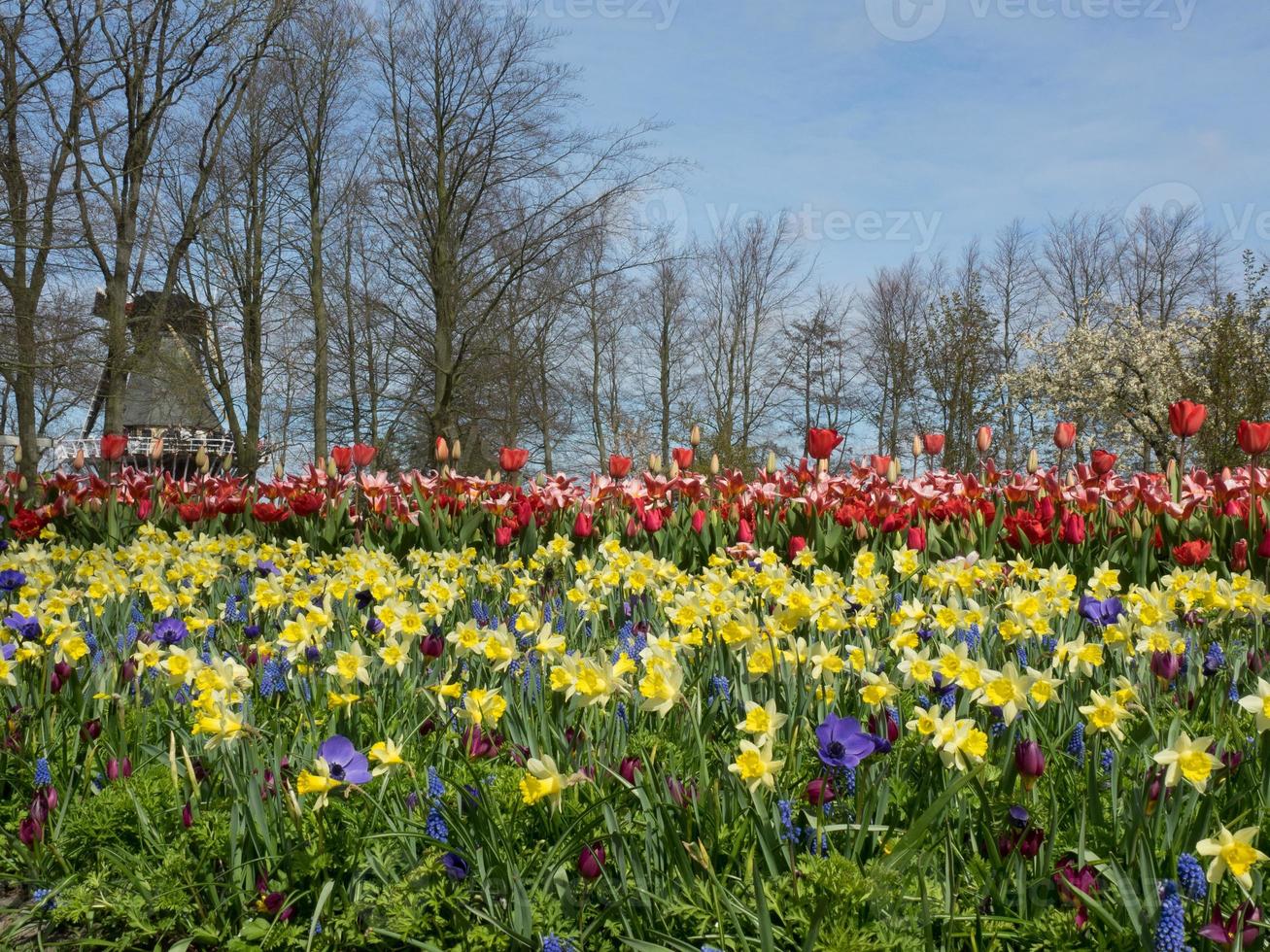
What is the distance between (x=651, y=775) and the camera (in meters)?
1.65

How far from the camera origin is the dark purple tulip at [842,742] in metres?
1.46

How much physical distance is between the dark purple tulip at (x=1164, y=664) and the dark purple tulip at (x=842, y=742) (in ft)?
3.70

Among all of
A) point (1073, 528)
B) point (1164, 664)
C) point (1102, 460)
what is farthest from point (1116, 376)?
point (1164, 664)

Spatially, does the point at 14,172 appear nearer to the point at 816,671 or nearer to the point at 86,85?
the point at 86,85

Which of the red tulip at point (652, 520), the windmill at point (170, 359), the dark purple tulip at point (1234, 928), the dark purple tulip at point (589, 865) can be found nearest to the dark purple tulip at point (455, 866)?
the dark purple tulip at point (589, 865)

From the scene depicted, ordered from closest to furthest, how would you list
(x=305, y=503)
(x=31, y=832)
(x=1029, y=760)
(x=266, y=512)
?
(x=1029, y=760) → (x=31, y=832) → (x=305, y=503) → (x=266, y=512)

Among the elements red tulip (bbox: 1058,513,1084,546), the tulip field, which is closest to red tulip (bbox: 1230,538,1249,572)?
red tulip (bbox: 1058,513,1084,546)

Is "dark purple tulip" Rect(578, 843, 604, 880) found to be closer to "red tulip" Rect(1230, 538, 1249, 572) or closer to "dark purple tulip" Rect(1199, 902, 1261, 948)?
"dark purple tulip" Rect(1199, 902, 1261, 948)

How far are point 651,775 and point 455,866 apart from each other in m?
0.36

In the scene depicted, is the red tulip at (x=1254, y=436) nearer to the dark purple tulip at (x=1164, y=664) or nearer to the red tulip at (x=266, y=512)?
the dark purple tulip at (x=1164, y=664)

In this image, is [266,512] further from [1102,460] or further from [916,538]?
[1102,460]

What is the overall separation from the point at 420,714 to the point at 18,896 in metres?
0.89

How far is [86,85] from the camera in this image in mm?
14602

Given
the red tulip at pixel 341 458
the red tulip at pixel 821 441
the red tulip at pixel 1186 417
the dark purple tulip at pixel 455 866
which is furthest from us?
the red tulip at pixel 341 458
